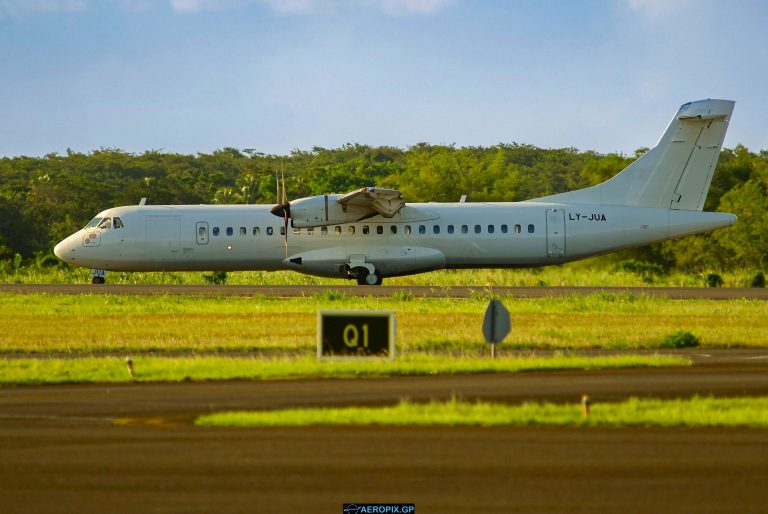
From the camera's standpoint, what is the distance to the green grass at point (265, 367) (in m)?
16.4

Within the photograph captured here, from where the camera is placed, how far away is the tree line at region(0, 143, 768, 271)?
5281 cm

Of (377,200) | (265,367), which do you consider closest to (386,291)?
(377,200)

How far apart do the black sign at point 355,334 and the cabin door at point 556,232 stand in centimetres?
1937

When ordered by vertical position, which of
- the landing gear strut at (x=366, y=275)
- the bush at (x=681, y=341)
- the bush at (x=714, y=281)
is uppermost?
the landing gear strut at (x=366, y=275)

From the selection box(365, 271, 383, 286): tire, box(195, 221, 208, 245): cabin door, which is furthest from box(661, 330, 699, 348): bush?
box(195, 221, 208, 245): cabin door

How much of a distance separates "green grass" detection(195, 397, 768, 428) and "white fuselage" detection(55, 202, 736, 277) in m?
22.8

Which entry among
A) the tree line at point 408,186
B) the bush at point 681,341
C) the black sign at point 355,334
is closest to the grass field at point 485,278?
the tree line at point 408,186

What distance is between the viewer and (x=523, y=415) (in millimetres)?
12453

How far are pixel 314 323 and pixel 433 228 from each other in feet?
38.4

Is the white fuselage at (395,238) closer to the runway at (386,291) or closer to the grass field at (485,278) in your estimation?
the runway at (386,291)

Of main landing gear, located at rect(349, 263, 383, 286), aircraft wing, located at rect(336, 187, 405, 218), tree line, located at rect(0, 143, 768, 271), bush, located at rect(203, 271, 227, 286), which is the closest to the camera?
aircraft wing, located at rect(336, 187, 405, 218)

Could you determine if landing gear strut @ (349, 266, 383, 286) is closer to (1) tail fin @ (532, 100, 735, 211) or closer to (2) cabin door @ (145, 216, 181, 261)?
(2) cabin door @ (145, 216, 181, 261)

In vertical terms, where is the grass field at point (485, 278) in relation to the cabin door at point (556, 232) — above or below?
below

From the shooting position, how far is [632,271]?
47.8 meters
